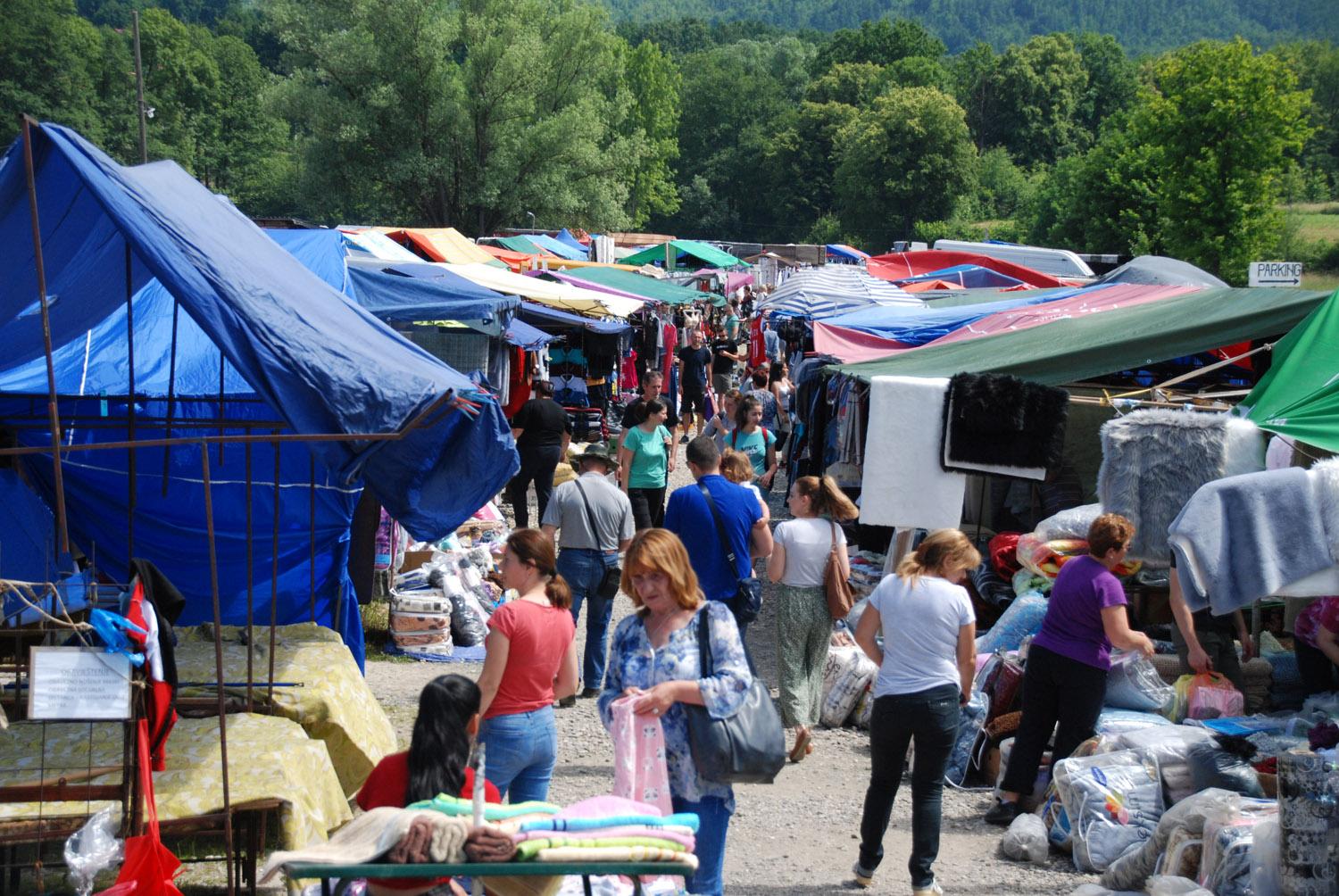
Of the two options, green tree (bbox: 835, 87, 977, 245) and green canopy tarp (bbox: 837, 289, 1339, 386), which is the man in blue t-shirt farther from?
green tree (bbox: 835, 87, 977, 245)

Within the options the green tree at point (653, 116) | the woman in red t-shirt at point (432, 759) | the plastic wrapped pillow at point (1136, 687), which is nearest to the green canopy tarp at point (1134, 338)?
the plastic wrapped pillow at point (1136, 687)

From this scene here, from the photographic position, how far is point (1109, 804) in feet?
19.3

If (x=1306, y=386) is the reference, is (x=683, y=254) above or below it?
above

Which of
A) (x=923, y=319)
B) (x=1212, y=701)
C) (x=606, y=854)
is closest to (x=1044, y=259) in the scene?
(x=923, y=319)

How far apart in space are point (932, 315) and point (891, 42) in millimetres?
97441

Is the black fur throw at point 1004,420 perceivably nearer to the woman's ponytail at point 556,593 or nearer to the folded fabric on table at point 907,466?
the folded fabric on table at point 907,466

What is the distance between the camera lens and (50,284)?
5.72 meters

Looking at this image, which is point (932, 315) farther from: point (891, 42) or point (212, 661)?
point (891, 42)

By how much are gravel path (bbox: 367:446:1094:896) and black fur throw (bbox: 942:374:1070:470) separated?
207 centimetres

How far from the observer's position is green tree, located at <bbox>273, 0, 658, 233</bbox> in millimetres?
38781

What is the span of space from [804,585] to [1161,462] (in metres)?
2.28

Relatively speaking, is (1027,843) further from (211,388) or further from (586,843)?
(211,388)

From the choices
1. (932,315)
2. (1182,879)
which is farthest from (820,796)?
(932,315)

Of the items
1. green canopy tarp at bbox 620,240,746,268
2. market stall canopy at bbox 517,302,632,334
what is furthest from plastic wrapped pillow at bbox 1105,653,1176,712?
green canopy tarp at bbox 620,240,746,268
